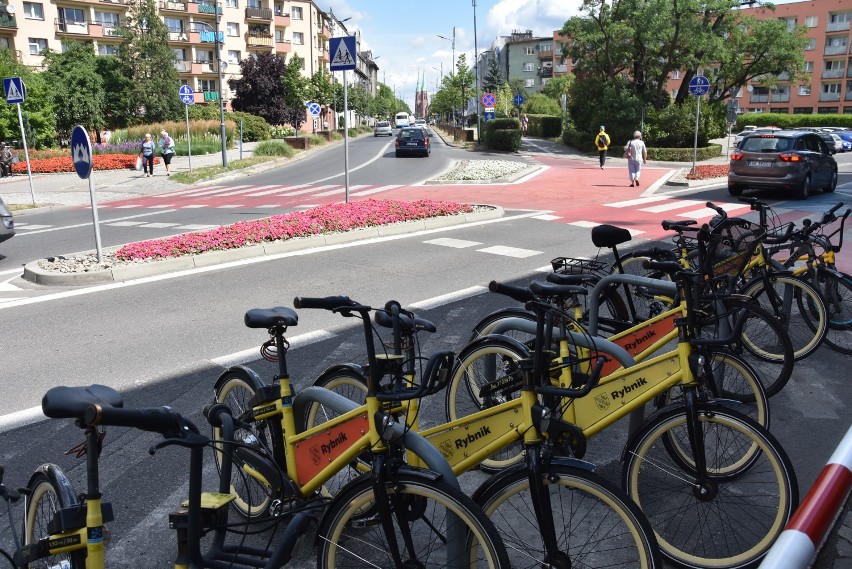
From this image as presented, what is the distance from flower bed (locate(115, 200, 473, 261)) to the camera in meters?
11.1

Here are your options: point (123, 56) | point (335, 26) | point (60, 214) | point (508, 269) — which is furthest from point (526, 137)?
point (335, 26)

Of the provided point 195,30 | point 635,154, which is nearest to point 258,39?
point 195,30

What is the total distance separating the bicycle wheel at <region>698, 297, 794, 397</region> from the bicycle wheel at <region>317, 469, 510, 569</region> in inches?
91.6

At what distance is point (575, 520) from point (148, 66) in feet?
208

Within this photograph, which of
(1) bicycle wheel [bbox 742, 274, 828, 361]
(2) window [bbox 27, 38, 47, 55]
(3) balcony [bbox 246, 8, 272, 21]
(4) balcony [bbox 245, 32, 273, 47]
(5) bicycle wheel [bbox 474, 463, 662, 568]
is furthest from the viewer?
(4) balcony [bbox 245, 32, 273, 47]

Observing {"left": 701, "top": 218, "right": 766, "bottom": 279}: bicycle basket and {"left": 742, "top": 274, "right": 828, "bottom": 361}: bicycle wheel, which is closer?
{"left": 701, "top": 218, "right": 766, "bottom": 279}: bicycle basket

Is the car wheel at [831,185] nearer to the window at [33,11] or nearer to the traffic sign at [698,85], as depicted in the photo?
the traffic sign at [698,85]

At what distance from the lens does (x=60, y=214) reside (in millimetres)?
19578

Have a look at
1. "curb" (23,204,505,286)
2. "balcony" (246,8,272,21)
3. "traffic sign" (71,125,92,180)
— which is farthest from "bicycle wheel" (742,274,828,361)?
"balcony" (246,8,272,21)

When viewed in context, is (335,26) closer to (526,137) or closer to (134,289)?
(526,137)

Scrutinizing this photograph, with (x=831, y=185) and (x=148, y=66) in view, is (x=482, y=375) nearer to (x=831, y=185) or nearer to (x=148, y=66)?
(x=831, y=185)

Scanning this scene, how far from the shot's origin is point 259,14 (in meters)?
78.6

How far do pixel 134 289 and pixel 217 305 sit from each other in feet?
5.44

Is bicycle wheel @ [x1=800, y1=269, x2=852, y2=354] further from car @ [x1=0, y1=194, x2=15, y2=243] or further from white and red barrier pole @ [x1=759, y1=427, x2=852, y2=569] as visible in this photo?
car @ [x1=0, y1=194, x2=15, y2=243]
